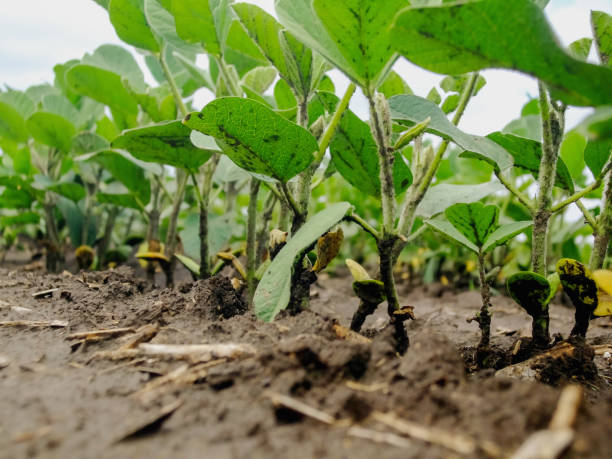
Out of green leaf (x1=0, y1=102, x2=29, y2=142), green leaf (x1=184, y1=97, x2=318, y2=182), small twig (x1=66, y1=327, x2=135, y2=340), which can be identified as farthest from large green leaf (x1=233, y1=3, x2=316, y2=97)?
green leaf (x1=0, y1=102, x2=29, y2=142)

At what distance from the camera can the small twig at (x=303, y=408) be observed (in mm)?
578

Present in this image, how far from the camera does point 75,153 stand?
1.94m

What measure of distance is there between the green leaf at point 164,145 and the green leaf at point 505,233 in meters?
0.73

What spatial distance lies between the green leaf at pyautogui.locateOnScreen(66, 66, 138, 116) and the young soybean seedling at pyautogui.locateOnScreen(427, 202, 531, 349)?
1.16m

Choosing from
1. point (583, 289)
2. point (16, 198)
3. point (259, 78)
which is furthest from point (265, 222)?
point (16, 198)

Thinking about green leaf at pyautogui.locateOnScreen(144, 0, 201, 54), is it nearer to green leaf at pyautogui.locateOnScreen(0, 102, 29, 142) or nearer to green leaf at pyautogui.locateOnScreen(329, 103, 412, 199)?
green leaf at pyautogui.locateOnScreen(329, 103, 412, 199)

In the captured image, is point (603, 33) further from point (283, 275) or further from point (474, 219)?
point (283, 275)

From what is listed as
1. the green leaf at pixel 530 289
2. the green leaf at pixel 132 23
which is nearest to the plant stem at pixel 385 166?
the green leaf at pixel 530 289

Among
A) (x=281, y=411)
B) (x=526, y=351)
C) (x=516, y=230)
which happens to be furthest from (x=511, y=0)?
(x=526, y=351)

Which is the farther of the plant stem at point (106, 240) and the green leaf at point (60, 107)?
the plant stem at point (106, 240)

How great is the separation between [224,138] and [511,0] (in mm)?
508

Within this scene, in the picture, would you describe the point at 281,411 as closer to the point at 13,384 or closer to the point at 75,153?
the point at 13,384

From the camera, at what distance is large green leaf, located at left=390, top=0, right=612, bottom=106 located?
593 mm

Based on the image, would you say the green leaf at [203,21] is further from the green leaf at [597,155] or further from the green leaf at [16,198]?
the green leaf at [16,198]
